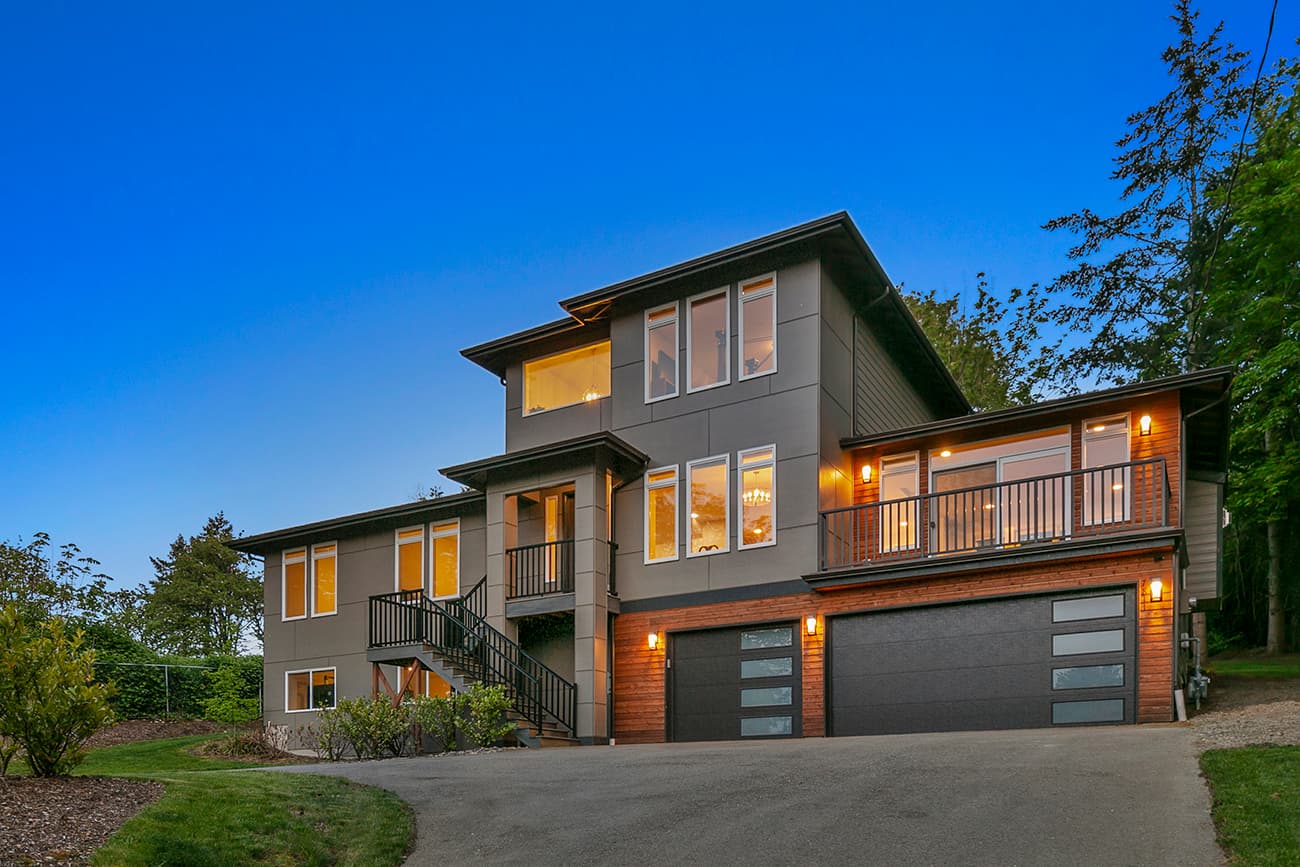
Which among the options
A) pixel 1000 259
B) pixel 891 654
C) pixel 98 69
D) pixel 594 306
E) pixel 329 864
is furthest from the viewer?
pixel 1000 259

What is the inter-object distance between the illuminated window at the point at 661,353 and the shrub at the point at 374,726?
667cm

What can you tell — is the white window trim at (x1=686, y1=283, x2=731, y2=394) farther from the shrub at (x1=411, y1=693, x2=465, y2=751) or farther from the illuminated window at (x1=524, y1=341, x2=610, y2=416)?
the shrub at (x1=411, y1=693, x2=465, y2=751)

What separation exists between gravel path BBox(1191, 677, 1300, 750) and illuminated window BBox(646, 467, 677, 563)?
8078 millimetres

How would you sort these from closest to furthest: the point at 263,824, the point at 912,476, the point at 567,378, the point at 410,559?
the point at 263,824 < the point at 912,476 < the point at 567,378 < the point at 410,559

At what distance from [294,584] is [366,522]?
8.52ft

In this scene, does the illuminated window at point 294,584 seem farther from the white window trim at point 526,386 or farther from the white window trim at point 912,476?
the white window trim at point 912,476

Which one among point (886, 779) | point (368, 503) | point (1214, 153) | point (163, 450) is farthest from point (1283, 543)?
point (368, 503)

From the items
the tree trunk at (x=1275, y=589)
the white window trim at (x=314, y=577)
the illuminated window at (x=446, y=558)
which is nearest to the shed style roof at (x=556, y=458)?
the illuminated window at (x=446, y=558)

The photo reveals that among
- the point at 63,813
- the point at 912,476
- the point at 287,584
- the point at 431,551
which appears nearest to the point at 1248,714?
the point at 912,476

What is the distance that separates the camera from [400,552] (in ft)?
67.9

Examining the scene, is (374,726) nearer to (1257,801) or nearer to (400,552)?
(400,552)

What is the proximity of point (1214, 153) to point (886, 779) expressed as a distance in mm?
23471

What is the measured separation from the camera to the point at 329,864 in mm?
7250

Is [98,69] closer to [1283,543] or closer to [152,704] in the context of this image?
[152,704]
